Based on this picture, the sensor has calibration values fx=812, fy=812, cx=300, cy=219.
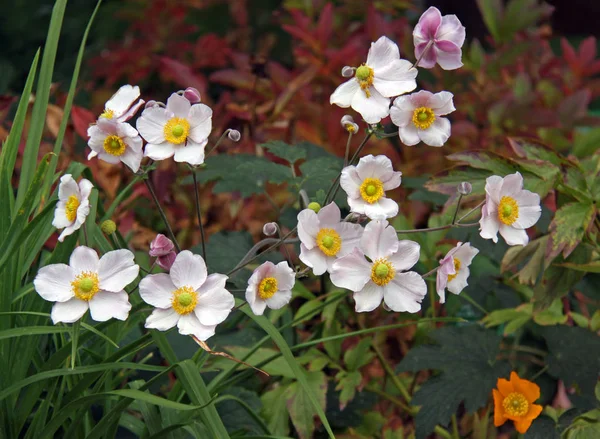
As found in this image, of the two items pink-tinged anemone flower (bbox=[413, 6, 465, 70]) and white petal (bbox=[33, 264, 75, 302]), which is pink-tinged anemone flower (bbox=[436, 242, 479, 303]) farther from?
white petal (bbox=[33, 264, 75, 302])

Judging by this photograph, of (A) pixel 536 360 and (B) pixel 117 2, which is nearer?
(A) pixel 536 360

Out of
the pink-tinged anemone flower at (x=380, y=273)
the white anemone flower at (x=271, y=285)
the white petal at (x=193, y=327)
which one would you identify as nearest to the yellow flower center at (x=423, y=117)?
the pink-tinged anemone flower at (x=380, y=273)

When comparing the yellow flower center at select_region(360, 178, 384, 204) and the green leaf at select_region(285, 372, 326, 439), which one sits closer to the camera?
the yellow flower center at select_region(360, 178, 384, 204)

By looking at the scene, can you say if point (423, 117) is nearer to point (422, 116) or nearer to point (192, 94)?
point (422, 116)

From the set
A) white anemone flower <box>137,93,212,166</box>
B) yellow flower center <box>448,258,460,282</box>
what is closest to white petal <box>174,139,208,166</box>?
white anemone flower <box>137,93,212,166</box>

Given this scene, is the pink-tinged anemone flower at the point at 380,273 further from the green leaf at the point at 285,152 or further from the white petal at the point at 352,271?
the green leaf at the point at 285,152

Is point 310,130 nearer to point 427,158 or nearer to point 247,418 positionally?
point 427,158

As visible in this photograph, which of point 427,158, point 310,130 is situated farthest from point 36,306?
point 427,158
